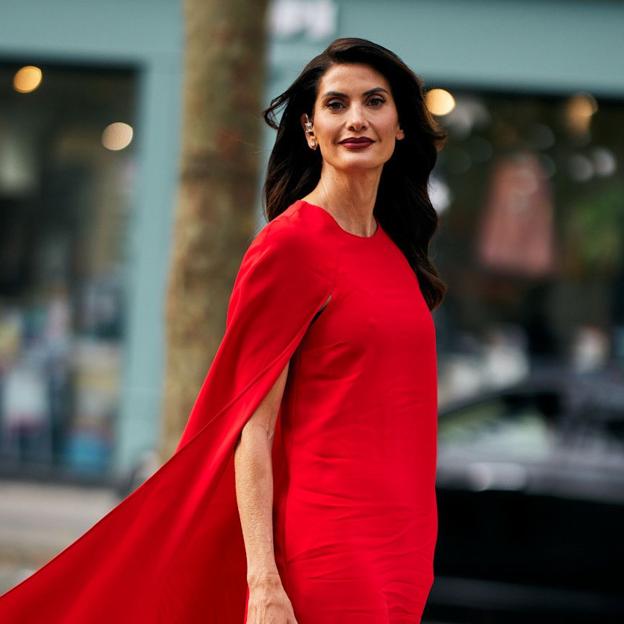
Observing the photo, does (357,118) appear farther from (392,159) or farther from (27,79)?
(27,79)

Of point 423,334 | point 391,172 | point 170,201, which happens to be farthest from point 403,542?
point 170,201

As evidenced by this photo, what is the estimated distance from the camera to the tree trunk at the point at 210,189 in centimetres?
505

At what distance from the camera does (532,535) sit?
6.19 meters

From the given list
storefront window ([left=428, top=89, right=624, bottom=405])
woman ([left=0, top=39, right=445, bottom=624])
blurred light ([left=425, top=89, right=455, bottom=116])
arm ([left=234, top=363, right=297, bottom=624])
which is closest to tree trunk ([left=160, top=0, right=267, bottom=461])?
woman ([left=0, top=39, right=445, bottom=624])

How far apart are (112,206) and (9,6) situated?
Answer: 1749 mm

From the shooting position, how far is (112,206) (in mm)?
10875

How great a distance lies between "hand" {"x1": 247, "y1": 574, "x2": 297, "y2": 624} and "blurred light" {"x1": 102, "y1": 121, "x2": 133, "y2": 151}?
8693 millimetres

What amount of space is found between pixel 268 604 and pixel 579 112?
8.75 meters

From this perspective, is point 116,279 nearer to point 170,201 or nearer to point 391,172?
point 170,201

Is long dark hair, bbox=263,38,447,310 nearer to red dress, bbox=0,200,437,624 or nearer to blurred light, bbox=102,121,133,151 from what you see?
red dress, bbox=0,200,437,624

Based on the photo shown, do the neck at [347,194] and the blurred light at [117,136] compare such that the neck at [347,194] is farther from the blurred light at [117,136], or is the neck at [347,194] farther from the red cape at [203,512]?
the blurred light at [117,136]

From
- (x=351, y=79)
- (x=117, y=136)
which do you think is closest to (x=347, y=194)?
(x=351, y=79)

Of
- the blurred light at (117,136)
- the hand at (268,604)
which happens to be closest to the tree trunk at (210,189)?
the hand at (268,604)

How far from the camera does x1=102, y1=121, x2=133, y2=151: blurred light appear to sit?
10.9 m
